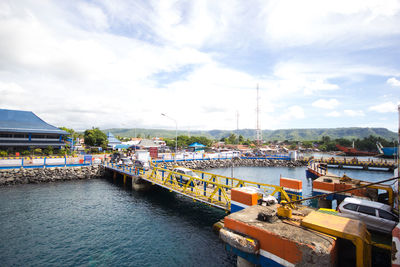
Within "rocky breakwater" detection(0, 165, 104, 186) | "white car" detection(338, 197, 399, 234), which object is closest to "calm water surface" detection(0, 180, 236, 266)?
"rocky breakwater" detection(0, 165, 104, 186)

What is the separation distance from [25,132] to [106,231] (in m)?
44.4

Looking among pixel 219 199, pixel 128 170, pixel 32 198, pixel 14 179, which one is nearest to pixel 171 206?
pixel 219 199

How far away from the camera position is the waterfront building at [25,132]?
1719 inches

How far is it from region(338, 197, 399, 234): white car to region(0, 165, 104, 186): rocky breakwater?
36289 millimetres

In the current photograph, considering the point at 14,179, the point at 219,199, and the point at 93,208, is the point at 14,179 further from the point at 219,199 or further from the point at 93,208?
the point at 219,199

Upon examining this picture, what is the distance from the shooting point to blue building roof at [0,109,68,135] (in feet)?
146

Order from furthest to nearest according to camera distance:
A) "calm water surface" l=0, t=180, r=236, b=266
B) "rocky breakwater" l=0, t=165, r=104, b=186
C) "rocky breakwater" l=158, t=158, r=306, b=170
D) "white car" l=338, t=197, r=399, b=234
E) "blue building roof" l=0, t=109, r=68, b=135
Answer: "rocky breakwater" l=158, t=158, r=306, b=170 → "blue building roof" l=0, t=109, r=68, b=135 → "rocky breakwater" l=0, t=165, r=104, b=186 → "calm water surface" l=0, t=180, r=236, b=266 → "white car" l=338, t=197, r=399, b=234

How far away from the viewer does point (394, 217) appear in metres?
9.98

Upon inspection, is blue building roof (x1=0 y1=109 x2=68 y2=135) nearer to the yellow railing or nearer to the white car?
the yellow railing

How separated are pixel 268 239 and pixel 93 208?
61.4 feet

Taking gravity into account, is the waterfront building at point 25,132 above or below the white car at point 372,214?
above

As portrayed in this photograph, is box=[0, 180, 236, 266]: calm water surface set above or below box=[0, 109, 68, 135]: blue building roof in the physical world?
below

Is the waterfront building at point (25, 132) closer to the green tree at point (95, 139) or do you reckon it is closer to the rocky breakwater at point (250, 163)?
the green tree at point (95, 139)

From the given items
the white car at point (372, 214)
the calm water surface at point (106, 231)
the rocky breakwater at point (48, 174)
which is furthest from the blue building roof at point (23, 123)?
the white car at point (372, 214)
